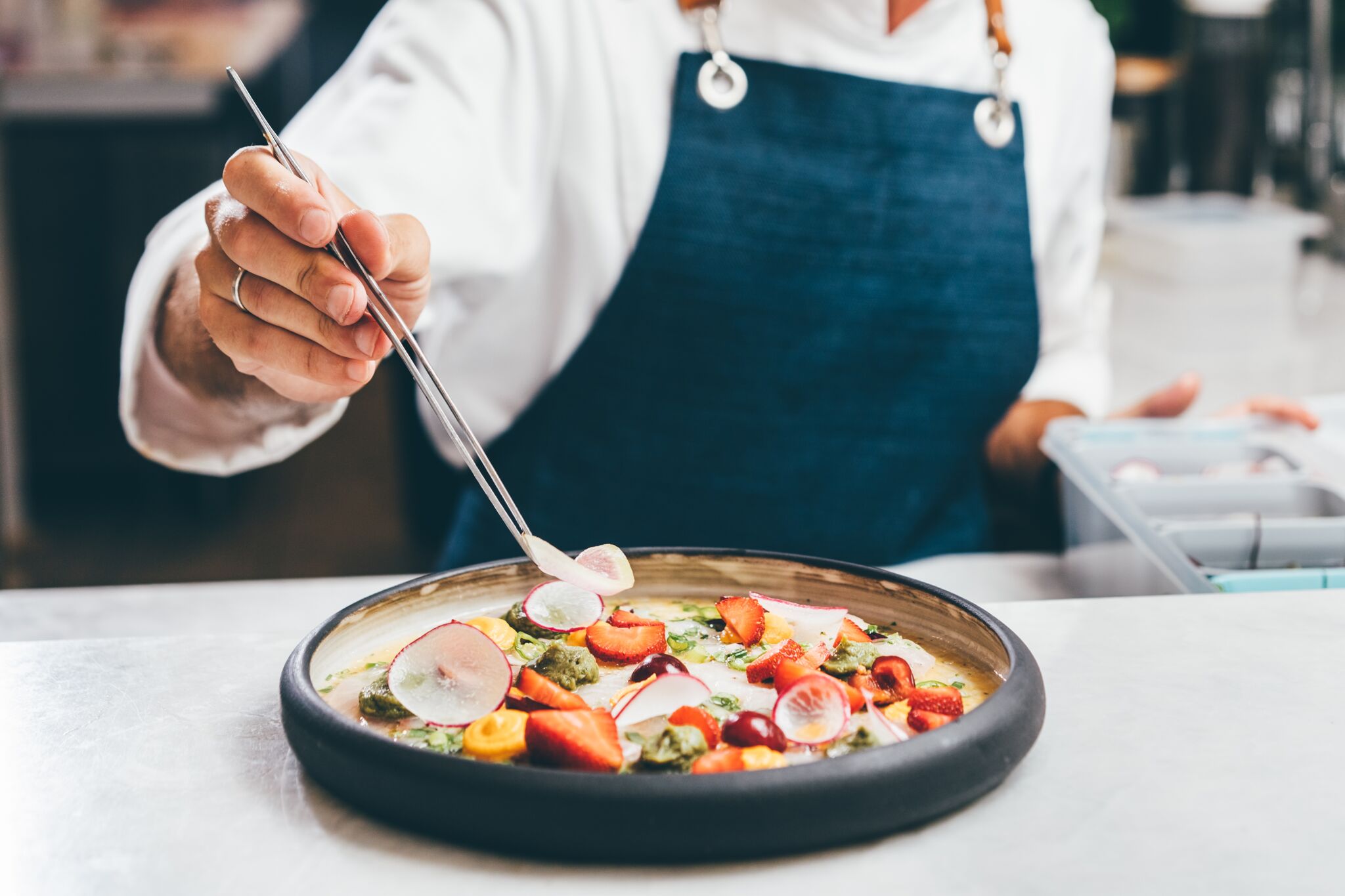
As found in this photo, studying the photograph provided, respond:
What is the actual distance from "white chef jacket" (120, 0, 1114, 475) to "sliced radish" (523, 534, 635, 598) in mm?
541

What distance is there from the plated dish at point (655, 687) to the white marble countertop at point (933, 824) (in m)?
0.06

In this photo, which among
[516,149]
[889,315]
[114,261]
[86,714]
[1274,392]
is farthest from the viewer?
[114,261]

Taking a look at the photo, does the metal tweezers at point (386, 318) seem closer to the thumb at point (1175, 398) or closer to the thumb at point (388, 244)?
the thumb at point (388, 244)

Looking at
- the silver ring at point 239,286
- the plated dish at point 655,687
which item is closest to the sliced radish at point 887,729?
the plated dish at point 655,687

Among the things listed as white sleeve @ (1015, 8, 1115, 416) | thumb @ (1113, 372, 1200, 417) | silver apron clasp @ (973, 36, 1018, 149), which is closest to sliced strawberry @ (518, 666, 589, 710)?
thumb @ (1113, 372, 1200, 417)

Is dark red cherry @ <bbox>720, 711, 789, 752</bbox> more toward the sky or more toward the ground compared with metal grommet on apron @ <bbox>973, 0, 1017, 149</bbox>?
more toward the ground

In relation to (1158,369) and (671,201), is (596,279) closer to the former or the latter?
(671,201)

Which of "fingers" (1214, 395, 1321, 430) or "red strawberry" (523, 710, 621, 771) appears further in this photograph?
"fingers" (1214, 395, 1321, 430)

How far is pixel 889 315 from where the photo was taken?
5.17 feet

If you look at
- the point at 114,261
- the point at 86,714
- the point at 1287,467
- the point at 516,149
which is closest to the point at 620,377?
the point at 516,149

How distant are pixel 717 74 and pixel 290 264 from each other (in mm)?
734

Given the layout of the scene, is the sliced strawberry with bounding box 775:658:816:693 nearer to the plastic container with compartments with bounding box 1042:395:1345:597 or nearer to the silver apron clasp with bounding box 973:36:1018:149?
the plastic container with compartments with bounding box 1042:395:1345:597

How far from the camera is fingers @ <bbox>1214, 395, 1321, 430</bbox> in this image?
1.44 m

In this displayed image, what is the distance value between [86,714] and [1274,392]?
288cm
